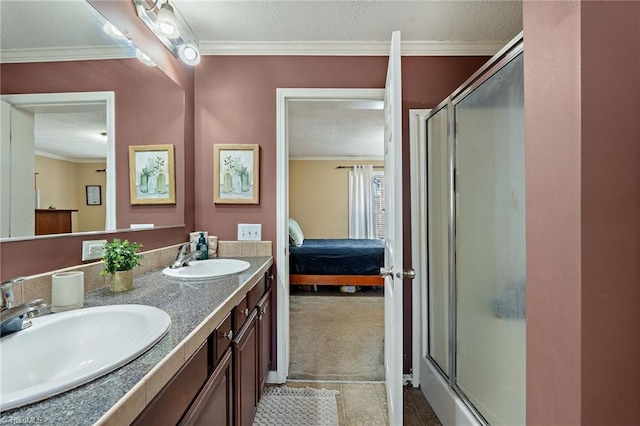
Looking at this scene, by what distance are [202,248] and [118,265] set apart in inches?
28.5

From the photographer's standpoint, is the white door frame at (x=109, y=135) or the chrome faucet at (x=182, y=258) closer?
the white door frame at (x=109, y=135)

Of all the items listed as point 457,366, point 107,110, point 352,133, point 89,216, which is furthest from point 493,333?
point 352,133

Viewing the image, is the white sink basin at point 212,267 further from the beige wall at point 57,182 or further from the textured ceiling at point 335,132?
the textured ceiling at point 335,132

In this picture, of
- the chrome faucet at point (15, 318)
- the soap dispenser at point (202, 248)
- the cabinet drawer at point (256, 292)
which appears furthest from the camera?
the soap dispenser at point (202, 248)

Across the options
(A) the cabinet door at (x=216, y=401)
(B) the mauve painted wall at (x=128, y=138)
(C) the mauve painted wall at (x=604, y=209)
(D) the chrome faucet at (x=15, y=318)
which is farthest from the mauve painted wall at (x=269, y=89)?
(C) the mauve painted wall at (x=604, y=209)

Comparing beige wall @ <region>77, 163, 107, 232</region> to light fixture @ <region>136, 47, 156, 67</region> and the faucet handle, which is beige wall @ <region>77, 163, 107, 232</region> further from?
light fixture @ <region>136, 47, 156, 67</region>

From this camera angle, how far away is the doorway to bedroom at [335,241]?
7.11ft

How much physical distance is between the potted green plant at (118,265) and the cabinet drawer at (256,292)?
52 cm

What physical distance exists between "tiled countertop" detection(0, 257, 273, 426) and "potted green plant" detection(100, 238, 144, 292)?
0.04 meters

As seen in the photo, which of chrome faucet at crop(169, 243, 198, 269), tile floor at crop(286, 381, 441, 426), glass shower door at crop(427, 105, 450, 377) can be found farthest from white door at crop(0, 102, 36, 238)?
glass shower door at crop(427, 105, 450, 377)

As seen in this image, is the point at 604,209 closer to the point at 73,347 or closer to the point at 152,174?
the point at 73,347

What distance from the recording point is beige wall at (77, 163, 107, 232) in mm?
1122

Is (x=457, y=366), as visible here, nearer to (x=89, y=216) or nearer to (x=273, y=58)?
(x=89, y=216)

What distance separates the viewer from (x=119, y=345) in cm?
73
